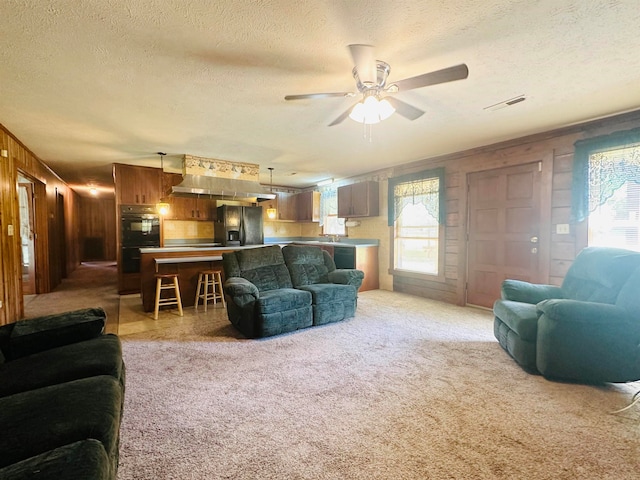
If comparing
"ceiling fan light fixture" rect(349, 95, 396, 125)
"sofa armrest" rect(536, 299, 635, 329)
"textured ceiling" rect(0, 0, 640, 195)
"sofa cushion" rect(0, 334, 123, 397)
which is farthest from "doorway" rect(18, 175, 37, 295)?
"sofa armrest" rect(536, 299, 635, 329)

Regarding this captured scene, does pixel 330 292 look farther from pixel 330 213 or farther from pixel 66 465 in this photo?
pixel 330 213

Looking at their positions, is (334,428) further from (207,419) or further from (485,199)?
(485,199)

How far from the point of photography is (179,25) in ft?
5.88

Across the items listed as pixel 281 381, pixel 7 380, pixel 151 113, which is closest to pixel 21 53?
pixel 151 113

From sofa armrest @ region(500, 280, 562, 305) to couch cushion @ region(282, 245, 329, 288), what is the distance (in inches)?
85.6

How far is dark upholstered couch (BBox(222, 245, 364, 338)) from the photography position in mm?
3201

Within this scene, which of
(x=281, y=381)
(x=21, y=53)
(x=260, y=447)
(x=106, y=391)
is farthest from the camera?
(x=281, y=381)

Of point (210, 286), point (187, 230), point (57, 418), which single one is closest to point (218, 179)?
point (210, 286)

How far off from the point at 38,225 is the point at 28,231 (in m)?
0.28

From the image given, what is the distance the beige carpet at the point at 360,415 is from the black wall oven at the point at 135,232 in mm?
2924

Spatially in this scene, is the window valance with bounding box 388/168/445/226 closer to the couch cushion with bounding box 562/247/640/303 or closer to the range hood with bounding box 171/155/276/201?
the couch cushion with bounding box 562/247/640/303

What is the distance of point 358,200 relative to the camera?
20.3 ft

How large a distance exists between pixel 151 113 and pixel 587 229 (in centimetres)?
506

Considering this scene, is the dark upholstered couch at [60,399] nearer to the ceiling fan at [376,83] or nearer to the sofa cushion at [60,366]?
the sofa cushion at [60,366]
